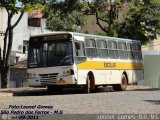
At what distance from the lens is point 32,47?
2686 centimetres

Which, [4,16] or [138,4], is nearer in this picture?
[138,4]

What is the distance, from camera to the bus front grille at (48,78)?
2600 cm

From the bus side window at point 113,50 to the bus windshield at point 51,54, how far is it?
4.84 m

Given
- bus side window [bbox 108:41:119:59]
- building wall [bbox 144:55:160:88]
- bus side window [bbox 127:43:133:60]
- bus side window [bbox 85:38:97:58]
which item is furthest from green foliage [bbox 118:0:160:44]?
bus side window [bbox 85:38:97:58]

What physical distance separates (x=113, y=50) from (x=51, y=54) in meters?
5.73

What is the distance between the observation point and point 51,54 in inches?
1025

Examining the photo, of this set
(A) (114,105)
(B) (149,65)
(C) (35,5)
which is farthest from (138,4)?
(A) (114,105)

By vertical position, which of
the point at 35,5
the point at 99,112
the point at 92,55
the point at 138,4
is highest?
the point at 138,4

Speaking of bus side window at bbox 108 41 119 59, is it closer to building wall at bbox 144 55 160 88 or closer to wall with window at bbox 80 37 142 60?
wall with window at bbox 80 37 142 60

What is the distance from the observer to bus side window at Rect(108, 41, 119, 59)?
30406 millimetres

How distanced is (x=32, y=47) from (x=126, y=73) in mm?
7708

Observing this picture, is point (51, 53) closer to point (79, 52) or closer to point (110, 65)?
point (79, 52)

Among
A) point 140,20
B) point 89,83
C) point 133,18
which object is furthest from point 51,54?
point 140,20

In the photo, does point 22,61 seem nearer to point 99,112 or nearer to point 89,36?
point 89,36
